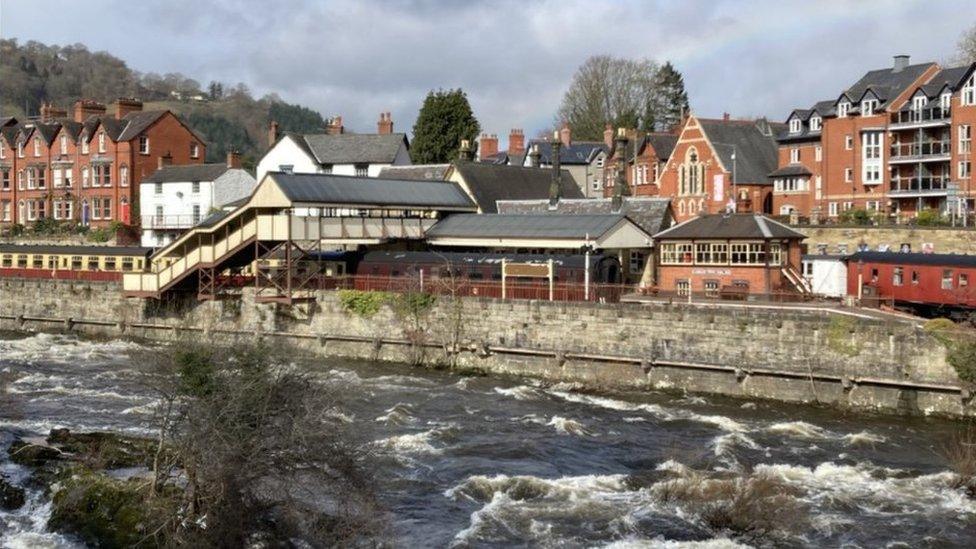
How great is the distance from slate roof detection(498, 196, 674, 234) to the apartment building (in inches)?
569

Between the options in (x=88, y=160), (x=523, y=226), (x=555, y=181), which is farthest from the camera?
(x=88, y=160)

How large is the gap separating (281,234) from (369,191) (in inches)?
243

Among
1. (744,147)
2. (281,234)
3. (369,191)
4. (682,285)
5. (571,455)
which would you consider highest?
(744,147)

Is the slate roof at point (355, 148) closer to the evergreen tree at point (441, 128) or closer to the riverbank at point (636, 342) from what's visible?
the evergreen tree at point (441, 128)

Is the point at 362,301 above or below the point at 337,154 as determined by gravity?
below

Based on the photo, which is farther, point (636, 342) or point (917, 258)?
point (917, 258)

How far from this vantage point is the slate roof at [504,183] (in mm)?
59500

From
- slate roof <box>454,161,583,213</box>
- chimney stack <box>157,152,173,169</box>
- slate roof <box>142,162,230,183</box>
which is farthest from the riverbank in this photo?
chimney stack <box>157,152,173,169</box>

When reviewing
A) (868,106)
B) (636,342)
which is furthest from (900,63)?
(636,342)

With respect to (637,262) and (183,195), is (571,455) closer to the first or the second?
(637,262)

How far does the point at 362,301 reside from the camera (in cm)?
4562

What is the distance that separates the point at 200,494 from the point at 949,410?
→ 23.2 m

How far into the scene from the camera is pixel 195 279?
5094cm

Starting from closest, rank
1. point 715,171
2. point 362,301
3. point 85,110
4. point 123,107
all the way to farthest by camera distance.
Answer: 1. point 362,301
2. point 715,171
3. point 123,107
4. point 85,110
